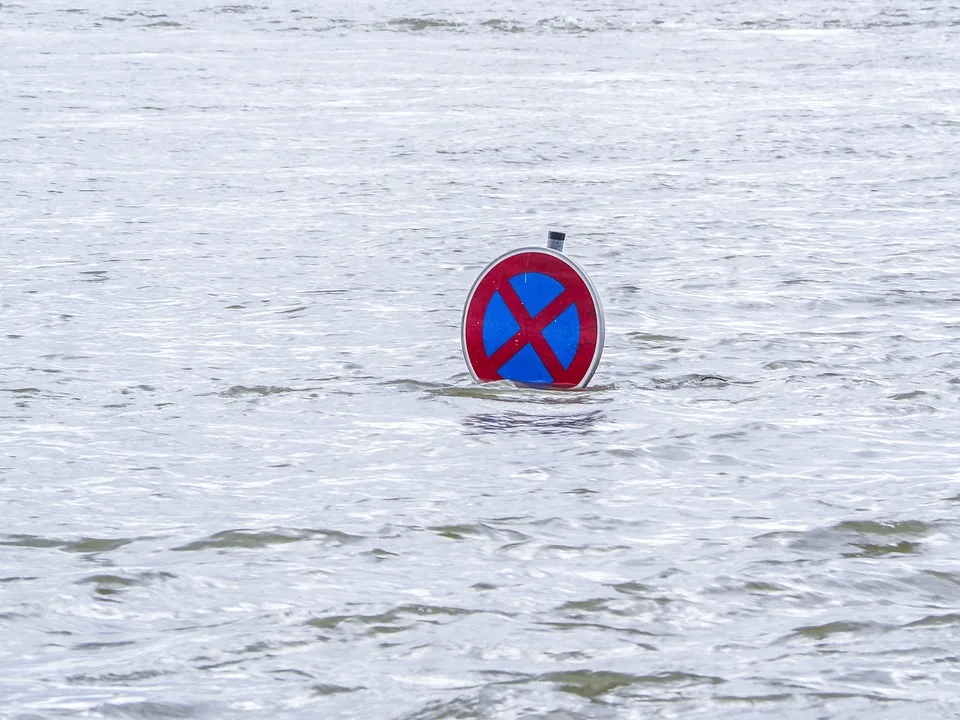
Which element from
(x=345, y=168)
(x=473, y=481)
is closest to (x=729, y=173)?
(x=345, y=168)

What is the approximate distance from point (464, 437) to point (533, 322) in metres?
0.58

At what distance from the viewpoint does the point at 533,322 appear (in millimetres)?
6910

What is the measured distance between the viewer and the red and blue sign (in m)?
6.81

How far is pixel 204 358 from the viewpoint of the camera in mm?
8188

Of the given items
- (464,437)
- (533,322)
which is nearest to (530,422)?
(464,437)

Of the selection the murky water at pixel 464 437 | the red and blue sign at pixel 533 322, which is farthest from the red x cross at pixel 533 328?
the murky water at pixel 464 437

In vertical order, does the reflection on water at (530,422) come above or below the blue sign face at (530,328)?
below

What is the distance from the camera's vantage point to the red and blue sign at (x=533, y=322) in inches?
268

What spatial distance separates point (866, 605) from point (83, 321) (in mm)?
5577

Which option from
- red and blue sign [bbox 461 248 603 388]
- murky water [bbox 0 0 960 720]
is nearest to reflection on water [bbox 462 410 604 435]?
murky water [bbox 0 0 960 720]

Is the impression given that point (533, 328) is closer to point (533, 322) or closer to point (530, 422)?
point (533, 322)

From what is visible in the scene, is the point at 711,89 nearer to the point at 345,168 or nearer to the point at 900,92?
the point at 900,92

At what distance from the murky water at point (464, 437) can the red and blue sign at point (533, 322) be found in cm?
17

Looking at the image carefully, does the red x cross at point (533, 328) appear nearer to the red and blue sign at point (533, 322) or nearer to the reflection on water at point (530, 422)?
the red and blue sign at point (533, 322)
